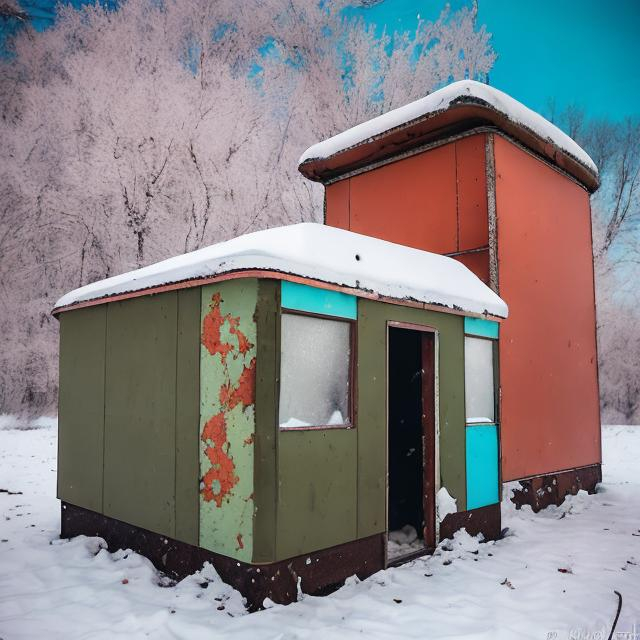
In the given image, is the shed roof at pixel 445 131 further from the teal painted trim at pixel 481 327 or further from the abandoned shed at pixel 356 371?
the teal painted trim at pixel 481 327

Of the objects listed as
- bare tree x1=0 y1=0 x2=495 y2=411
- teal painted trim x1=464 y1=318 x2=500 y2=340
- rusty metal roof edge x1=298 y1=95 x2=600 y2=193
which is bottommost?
teal painted trim x1=464 y1=318 x2=500 y2=340

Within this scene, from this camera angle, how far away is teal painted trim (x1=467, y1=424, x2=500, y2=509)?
610cm

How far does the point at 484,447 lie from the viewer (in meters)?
6.32

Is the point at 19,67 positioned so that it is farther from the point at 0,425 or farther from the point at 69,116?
the point at 0,425

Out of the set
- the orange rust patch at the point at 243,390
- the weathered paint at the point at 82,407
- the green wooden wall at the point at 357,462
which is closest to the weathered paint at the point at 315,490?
the green wooden wall at the point at 357,462

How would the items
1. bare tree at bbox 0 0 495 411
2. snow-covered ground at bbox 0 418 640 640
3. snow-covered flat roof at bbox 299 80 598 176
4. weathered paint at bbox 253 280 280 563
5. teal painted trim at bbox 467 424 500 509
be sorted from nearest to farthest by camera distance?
snow-covered ground at bbox 0 418 640 640, weathered paint at bbox 253 280 280 563, teal painted trim at bbox 467 424 500 509, snow-covered flat roof at bbox 299 80 598 176, bare tree at bbox 0 0 495 411

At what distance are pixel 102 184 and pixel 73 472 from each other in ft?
38.9

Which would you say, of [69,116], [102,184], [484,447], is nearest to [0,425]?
[102,184]

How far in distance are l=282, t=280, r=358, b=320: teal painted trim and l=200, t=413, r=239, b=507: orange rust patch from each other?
0.99 metres

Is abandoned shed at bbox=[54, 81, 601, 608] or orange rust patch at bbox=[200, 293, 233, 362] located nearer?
abandoned shed at bbox=[54, 81, 601, 608]

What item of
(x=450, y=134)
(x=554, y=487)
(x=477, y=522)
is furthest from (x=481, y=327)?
(x=554, y=487)

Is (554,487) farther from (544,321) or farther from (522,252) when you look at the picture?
(522,252)

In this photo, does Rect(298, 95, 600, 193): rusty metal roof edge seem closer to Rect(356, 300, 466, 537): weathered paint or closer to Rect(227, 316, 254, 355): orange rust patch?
Rect(356, 300, 466, 537): weathered paint

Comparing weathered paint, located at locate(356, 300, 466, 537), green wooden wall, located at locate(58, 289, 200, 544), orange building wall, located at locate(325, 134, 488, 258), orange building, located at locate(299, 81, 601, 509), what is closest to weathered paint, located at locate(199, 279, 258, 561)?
green wooden wall, located at locate(58, 289, 200, 544)
